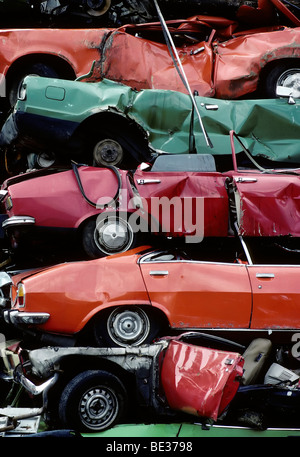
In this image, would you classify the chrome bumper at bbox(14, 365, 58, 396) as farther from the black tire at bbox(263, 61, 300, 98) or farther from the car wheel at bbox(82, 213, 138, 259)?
the black tire at bbox(263, 61, 300, 98)

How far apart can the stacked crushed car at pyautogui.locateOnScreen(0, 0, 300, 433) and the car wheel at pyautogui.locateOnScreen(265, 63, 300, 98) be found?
0.06 feet

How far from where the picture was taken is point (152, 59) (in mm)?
7477

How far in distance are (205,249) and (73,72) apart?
3535mm

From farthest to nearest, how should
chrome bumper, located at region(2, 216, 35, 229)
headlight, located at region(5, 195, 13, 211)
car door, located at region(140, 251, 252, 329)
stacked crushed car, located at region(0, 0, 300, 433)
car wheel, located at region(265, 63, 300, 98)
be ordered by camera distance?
car wheel, located at region(265, 63, 300, 98) < headlight, located at region(5, 195, 13, 211) < chrome bumper, located at region(2, 216, 35, 229) < car door, located at region(140, 251, 252, 329) < stacked crushed car, located at region(0, 0, 300, 433)

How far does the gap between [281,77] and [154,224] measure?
315 cm

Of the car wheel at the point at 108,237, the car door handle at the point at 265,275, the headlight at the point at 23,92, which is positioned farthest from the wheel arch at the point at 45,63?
the car door handle at the point at 265,275

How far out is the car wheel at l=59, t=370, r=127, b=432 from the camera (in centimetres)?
450

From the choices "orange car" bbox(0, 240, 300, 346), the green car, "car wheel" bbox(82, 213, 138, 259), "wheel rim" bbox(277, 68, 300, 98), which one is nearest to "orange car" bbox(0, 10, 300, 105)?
"wheel rim" bbox(277, 68, 300, 98)

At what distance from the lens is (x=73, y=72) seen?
7695mm

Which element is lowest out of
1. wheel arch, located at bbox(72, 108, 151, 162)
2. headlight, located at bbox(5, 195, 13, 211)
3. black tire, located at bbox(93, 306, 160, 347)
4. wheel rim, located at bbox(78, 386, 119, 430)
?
wheel rim, located at bbox(78, 386, 119, 430)

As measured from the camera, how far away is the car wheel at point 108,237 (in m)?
5.72

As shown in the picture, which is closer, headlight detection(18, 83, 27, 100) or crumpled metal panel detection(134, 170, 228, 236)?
crumpled metal panel detection(134, 170, 228, 236)

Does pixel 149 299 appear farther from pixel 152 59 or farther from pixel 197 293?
pixel 152 59

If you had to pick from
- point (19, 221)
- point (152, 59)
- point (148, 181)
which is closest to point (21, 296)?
point (19, 221)
